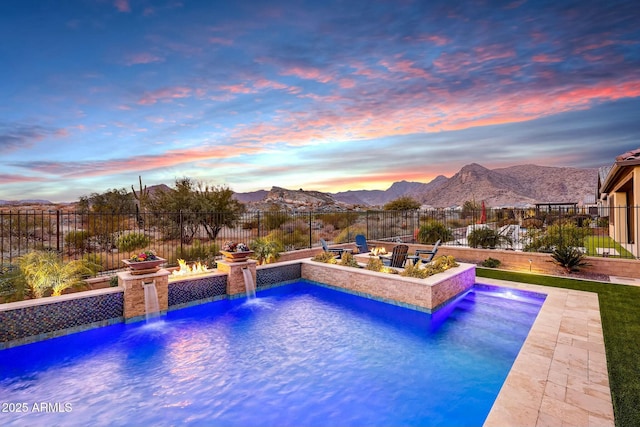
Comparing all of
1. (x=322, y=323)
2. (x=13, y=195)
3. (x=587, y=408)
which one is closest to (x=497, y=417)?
(x=587, y=408)

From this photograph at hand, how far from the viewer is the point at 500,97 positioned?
1305 cm

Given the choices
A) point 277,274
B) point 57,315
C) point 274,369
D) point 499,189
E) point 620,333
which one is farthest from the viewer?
point 499,189

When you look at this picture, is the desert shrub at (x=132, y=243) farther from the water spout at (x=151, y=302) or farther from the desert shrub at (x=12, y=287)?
the water spout at (x=151, y=302)

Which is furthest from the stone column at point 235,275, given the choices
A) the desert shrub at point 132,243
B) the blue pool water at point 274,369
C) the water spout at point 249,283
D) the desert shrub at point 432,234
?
the desert shrub at point 432,234

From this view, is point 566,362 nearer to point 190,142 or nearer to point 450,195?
point 190,142

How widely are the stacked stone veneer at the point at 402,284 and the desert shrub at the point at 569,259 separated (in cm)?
319

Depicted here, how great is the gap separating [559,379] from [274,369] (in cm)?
370

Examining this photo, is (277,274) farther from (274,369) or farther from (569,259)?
(569,259)

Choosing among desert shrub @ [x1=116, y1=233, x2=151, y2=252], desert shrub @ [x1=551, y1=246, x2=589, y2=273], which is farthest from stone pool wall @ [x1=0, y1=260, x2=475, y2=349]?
desert shrub @ [x1=116, y1=233, x2=151, y2=252]

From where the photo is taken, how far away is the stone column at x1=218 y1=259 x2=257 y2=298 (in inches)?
317

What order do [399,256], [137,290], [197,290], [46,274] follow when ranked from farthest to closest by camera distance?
[399,256] < [197,290] < [137,290] < [46,274]

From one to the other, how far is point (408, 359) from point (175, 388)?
11.4 feet

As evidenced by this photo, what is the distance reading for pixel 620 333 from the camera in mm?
4945

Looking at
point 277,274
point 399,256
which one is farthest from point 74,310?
point 399,256
